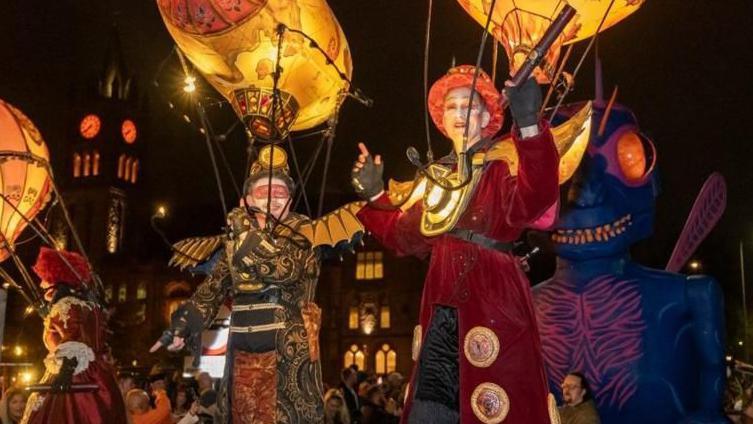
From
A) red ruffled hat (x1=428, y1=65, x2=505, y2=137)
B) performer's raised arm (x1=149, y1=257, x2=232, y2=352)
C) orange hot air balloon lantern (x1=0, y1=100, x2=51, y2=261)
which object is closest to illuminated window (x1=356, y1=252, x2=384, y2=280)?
orange hot air balloon lantern (x1=0, y1=100, x2=51, y2=261)

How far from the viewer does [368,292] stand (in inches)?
2003

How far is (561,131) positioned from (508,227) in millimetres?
491

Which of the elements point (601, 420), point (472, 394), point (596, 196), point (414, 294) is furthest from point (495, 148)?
point (414, 294)

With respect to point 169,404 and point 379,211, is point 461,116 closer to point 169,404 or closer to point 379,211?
point 379,211

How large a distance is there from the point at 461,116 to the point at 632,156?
1.85 m

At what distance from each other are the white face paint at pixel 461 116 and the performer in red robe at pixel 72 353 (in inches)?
167

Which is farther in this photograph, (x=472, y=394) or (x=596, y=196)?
(x=596, y=196)

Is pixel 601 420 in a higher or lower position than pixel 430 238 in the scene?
lower

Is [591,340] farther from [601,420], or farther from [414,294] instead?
[414,294]

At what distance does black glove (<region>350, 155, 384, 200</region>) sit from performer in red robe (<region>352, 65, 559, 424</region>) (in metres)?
0.39

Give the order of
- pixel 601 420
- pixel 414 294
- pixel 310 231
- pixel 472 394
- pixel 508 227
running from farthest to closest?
1. pixel 414 294
2. pixel 310 231
3. pixel 601 420
4. pixel 508 227
5. pixel 472 394

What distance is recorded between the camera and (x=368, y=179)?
175 inches

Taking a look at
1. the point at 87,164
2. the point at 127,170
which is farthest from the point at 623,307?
the point at 127,170

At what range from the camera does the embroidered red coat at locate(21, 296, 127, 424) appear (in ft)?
22.6
